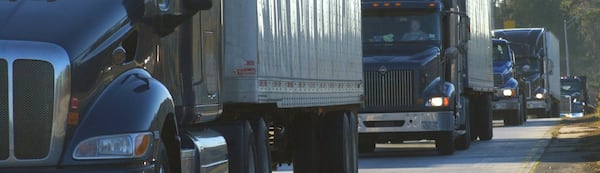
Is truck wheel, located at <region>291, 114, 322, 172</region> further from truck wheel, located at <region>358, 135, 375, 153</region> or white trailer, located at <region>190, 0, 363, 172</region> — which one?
truck wheel, located at <region>358, 135, 375, 153</region>

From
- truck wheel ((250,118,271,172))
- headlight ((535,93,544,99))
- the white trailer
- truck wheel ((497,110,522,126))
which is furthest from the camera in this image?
headlight ((535,93,544,99))

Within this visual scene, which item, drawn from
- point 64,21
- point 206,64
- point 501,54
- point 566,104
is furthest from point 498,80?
point 566,104

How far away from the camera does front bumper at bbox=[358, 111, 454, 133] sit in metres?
24.7

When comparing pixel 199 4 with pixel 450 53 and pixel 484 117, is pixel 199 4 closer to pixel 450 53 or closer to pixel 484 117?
pixel 450 53

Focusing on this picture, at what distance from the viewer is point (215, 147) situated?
37.1 feet

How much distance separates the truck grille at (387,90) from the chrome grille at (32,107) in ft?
52.9

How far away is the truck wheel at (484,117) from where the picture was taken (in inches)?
1221

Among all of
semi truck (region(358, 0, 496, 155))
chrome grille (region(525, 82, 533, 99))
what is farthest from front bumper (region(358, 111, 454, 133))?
chrome grille (region(525, 82, 533, 99))

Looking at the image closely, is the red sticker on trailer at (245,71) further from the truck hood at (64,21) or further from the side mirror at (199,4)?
the truck hood at (64,21)

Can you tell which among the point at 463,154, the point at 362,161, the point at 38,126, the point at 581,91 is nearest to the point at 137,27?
the point at 38,126

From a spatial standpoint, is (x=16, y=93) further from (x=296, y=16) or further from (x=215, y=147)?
(x=296, y=16)

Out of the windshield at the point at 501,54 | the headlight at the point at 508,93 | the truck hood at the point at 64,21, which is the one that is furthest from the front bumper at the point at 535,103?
the truck hood at the point at 64,21

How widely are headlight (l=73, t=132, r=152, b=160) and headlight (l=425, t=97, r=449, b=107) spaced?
53.3 feet

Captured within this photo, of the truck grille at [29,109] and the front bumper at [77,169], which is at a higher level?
the truck grille at [29,109]
